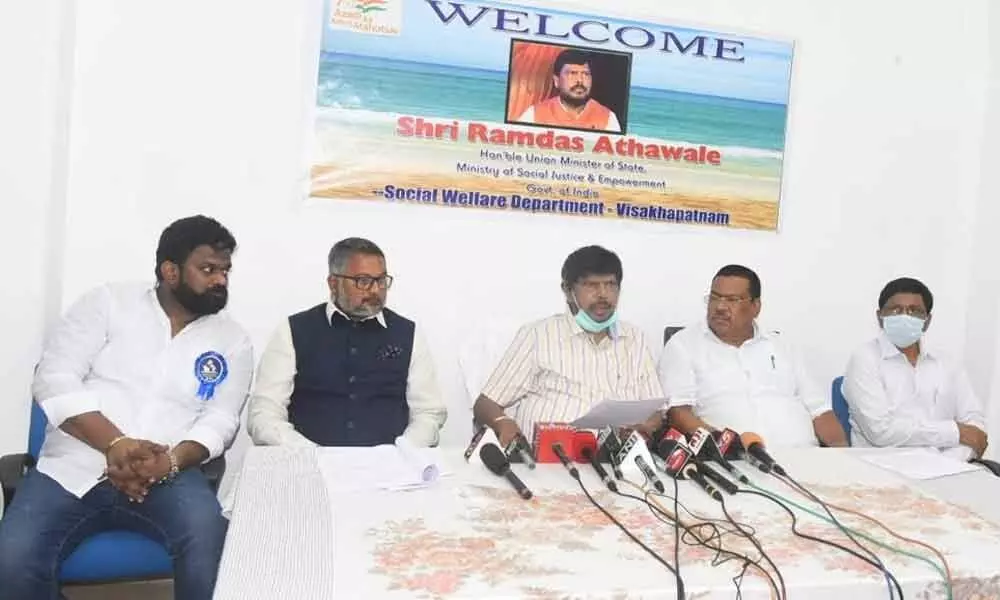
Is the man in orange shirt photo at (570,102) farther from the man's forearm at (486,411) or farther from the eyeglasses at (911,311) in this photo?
the eyeglasses at (911,311)

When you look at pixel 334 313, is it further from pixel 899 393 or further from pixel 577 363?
pixel 899 393

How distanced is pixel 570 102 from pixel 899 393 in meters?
1.83

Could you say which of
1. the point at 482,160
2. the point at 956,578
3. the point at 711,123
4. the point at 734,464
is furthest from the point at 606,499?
the point at 711,123

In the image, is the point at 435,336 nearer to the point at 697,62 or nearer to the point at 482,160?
the point at 482,160

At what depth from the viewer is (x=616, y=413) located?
2.31 metres

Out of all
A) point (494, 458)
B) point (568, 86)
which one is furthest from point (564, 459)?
point (568, 86)

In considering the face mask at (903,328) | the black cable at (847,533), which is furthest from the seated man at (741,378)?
the black cable at (847,533)

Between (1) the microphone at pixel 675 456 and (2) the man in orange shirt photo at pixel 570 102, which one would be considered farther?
(2) the man in orange shirt photo at pixel 570 102

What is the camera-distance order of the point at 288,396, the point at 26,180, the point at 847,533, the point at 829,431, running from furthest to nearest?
the point at 829,431 → the point at 26,180 → the point at 288,396 → the point at 847,533

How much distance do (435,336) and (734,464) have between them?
1662 millimetres

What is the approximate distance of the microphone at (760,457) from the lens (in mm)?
2137

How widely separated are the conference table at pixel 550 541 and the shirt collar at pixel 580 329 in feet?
3.34

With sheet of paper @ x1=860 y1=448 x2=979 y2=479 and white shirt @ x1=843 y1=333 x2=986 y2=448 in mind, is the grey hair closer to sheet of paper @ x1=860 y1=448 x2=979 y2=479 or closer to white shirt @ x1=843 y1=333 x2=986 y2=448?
sheet of paper @ x1=860 y1=448 x2=979 y2=479

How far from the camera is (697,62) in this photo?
3688 mm
